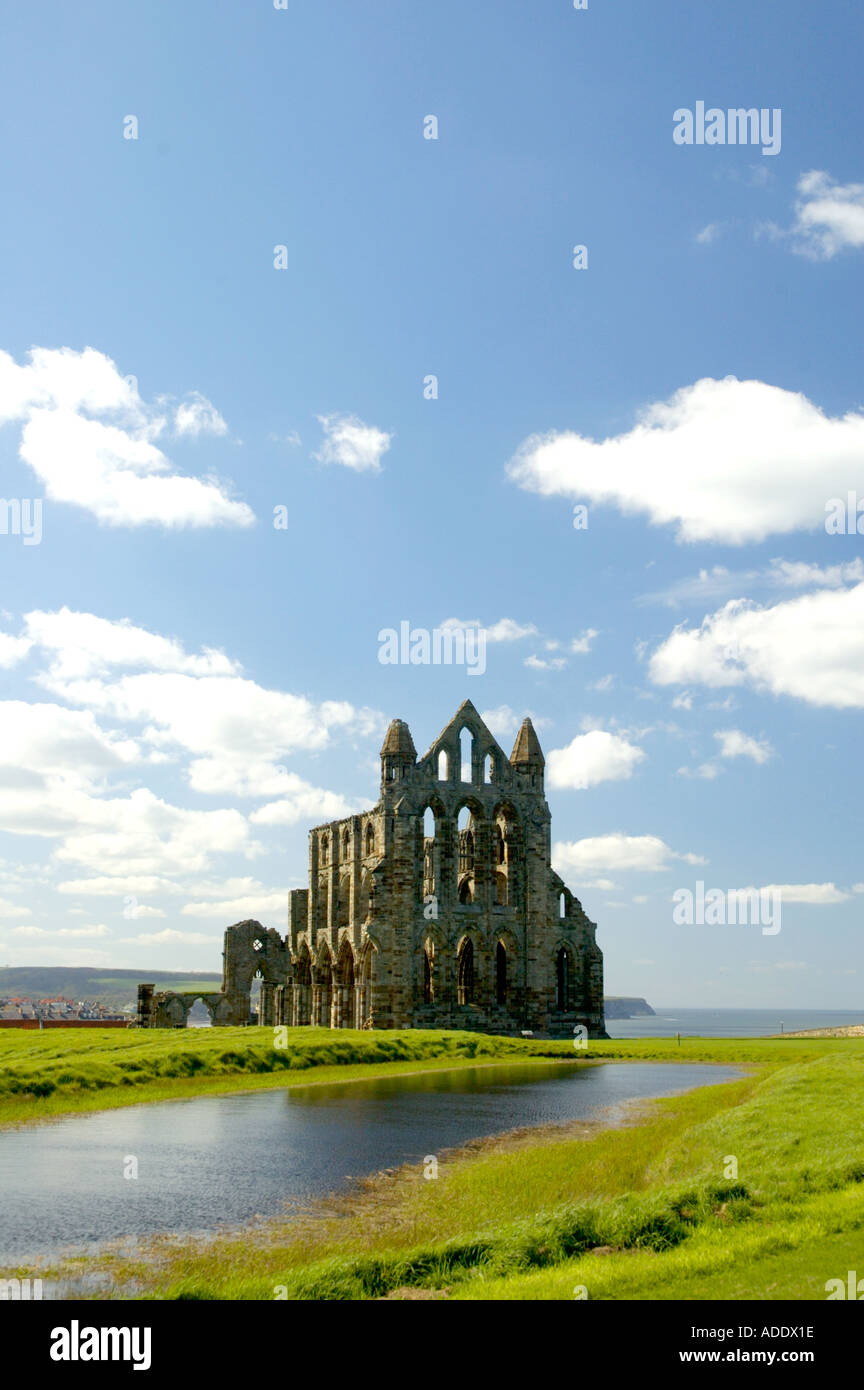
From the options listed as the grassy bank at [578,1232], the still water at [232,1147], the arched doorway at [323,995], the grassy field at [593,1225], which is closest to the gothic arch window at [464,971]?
the arched doorway at [323,995]

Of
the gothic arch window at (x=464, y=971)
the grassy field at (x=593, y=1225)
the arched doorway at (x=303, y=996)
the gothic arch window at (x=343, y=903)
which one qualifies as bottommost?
the arched doorway at (x=303, y=996)

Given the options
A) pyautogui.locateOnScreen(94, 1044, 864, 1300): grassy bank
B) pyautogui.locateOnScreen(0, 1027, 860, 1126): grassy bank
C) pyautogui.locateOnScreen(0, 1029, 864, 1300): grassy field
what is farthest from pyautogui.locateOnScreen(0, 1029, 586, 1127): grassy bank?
pyautogui.locateOnScreen(94, 1044, 864, 1300): grassy bank

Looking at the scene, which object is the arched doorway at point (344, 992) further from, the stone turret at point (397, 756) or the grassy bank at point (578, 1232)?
the grassy bank at point (578, 1232)

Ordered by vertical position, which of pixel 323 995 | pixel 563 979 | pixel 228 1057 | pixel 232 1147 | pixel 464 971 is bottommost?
pixel 323 995

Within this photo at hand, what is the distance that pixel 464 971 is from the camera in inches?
3484

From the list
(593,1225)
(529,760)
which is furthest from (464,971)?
(593,1225)

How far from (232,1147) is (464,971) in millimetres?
64636

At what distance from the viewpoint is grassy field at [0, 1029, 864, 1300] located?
1273 centimetres

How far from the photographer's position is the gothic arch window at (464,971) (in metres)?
86.6

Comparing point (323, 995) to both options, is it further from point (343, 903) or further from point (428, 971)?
point (428, 971)

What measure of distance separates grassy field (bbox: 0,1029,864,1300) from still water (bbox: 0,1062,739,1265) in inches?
52.7

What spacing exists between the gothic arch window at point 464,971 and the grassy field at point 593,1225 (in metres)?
55.5
